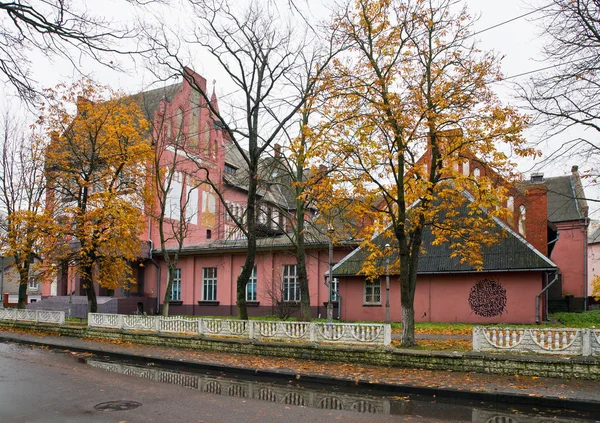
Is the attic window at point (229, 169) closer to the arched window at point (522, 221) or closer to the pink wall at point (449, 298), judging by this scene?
the pink wall at point (449, 298)

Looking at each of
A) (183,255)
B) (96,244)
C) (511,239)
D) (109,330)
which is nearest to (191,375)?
(109,330)

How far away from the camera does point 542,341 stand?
1141 cm

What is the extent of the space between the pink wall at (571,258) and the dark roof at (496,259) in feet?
79.1

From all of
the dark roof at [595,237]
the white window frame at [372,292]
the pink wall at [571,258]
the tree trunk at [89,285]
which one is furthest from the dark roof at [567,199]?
the tree trunk at [89,285]

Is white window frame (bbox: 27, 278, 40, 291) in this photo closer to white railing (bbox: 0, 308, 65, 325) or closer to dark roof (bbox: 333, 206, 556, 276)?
white railing (bbox: 0, 308, 65, 325)

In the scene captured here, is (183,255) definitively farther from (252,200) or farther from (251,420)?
(251,420)

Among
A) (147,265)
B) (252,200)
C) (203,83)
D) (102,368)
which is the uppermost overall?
(203,83)

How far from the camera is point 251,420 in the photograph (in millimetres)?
7977

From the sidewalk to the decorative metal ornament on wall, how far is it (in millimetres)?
13769

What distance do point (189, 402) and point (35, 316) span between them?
62.0 ft

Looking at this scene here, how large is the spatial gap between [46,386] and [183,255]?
80.4ft

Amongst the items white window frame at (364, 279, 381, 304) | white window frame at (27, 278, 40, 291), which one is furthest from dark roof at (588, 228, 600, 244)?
white window frame at (27, 278, 40, 291)

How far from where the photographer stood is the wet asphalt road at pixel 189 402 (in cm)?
817

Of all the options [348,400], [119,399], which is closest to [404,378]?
[348,400]
